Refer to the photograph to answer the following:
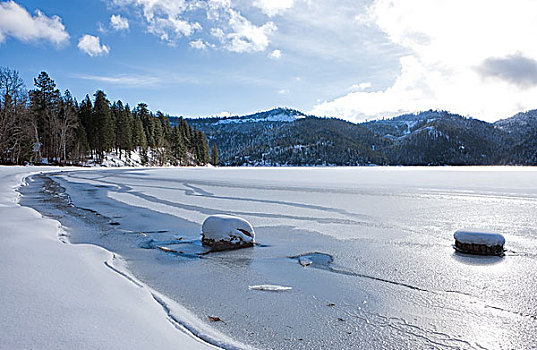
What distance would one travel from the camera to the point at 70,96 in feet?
211

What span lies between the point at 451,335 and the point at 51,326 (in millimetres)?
3356

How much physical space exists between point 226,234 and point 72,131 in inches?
2210

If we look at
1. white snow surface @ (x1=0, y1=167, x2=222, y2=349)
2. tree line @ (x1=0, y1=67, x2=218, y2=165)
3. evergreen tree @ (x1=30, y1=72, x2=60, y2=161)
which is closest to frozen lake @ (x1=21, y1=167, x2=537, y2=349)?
white snow surface @ (x1=0, y1=167, x2=222, y2=349)

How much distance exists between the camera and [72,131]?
173ft

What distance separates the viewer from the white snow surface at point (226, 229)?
6.23 metres

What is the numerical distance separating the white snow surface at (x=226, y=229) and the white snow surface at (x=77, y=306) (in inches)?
66.4

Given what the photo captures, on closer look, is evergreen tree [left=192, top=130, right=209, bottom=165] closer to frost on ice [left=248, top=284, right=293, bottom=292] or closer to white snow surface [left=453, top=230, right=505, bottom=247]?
white snow surface [left=453, top=230, right=505, bottom=247]

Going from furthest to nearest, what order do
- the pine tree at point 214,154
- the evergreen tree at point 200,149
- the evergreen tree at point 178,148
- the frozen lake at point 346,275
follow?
1. the pine tree at point 214,154
2. the evergreen tree at point 200,149
3. the evergreen tree at point 178,148
4. the frozen lake at point 346,275

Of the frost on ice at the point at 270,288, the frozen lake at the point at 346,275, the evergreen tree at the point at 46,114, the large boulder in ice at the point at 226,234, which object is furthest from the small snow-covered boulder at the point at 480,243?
the evergreen tree at the point at 46,114

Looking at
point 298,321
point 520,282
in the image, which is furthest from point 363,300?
point 520,282

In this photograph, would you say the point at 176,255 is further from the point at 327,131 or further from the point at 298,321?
the point at 327,131

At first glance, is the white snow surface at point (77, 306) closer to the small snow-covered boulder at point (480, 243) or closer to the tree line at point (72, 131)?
the small snow-covered boulder at point (480, 243)

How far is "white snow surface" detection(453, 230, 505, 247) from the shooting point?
562cm

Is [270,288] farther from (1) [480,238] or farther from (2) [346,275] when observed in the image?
(1) [480,238]
